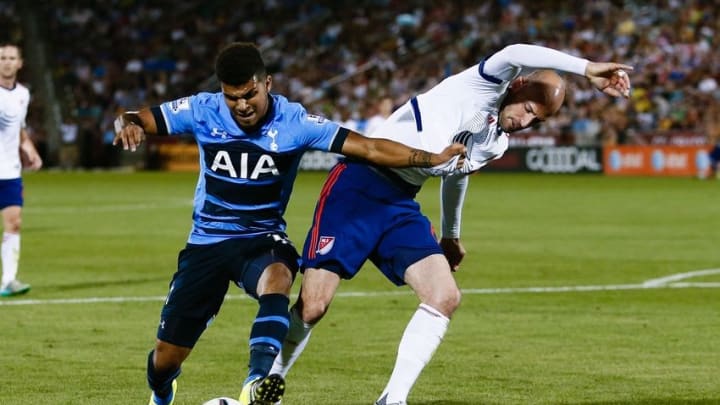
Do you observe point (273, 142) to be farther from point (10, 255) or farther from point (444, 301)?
point (10, 255)

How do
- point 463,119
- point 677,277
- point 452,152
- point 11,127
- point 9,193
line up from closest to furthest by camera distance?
point 452,152
point 463,119
point 9,193
point 11,127
point 677,277

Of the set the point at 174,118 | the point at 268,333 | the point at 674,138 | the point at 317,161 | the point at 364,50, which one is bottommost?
the point at 317,161

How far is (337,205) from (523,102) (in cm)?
120

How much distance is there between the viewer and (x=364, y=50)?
47.9 metres

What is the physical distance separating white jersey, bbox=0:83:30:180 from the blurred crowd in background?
21.6m

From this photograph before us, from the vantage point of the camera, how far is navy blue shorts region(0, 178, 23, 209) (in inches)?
559

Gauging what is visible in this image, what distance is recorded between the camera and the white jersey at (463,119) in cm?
768

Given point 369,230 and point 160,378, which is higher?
point 369,230

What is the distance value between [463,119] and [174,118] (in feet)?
5.39

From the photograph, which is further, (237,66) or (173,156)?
(173,156)

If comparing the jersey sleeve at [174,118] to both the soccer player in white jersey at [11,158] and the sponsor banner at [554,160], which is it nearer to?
the soccer player in white jersey at [11,158]

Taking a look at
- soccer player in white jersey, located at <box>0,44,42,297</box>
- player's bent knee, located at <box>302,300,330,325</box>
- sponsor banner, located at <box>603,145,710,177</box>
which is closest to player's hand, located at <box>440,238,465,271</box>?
player's bent knee, located at <box>302,300,330,325</box>

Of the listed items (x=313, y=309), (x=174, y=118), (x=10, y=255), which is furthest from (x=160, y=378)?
(x=10, y=255)

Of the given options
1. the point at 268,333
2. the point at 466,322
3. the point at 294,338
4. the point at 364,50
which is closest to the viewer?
the point at 268,333
